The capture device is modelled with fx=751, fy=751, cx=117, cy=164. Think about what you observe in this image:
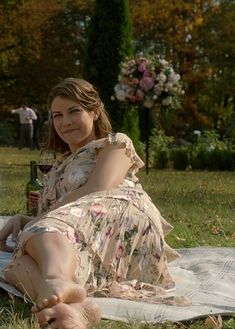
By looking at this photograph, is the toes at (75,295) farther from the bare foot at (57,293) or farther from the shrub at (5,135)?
the shrub at (5,135)

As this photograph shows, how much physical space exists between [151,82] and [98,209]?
859 cm

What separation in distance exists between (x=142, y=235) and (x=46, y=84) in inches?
1126

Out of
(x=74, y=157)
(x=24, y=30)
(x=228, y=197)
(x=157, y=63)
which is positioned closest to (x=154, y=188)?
(x=228, y=197)

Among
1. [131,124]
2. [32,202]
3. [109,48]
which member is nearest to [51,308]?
[32,202]

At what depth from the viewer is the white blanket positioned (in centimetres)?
293

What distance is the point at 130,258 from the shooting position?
3.37 m

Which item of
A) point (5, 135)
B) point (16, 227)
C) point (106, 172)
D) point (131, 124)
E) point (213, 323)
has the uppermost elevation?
point (106, 172)

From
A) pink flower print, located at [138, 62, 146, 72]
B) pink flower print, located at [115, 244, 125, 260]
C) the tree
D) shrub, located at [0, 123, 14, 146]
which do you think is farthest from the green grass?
the tree

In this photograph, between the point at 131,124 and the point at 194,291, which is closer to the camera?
the point at 194,291

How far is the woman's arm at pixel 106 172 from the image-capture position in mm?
3391

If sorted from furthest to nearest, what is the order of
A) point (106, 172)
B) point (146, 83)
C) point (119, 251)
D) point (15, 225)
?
point (146, 83) → point (15, 225) → point (106, 172) → point (119, 251)

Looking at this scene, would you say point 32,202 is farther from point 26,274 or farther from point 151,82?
Result: point 151,82

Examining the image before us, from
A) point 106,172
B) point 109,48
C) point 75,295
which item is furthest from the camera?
point 109,48

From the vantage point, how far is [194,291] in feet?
11.5
